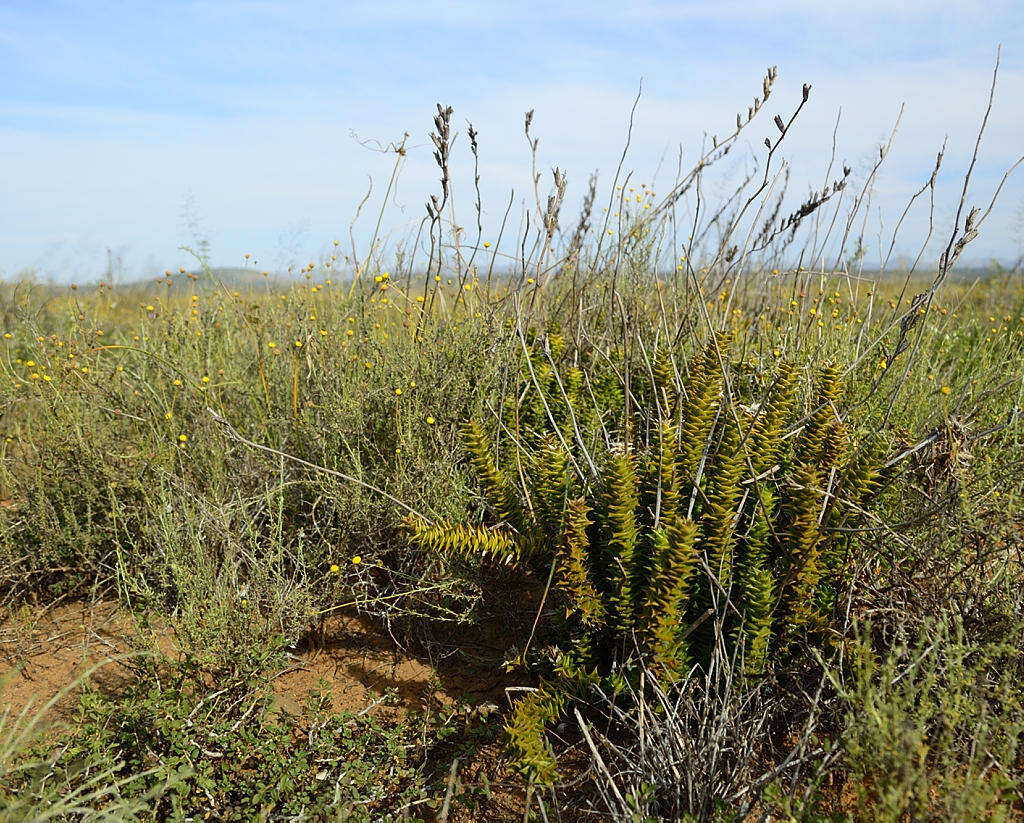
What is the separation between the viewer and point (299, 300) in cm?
368

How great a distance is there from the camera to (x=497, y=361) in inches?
117

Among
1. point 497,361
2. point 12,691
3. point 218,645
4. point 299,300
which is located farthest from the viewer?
point 299,300

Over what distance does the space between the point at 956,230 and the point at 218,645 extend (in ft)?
8.09

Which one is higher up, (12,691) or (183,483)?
(183,483)

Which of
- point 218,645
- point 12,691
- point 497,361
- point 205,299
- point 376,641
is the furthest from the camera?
point 205,299

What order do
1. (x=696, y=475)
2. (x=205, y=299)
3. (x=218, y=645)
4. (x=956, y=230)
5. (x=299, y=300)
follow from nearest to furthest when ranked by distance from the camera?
1. (x=956, y=230)
2. (x=696, y=475)
3. (x=218, y=645)
4. (x=299, y=300)
5. (x=205, y=299)

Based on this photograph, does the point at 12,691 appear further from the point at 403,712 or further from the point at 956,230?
the point at 956,230

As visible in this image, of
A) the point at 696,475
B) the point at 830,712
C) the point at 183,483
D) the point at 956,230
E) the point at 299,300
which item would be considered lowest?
the point at 830,712

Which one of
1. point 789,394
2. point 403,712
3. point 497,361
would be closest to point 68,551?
point 403,712

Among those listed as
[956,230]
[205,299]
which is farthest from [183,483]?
[956,230]

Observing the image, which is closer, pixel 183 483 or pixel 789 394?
pixel 789 394

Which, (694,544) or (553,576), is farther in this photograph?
(553,576)

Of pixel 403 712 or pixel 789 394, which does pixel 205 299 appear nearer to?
pixel 403 712

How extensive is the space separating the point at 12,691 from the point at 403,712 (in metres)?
1.41
